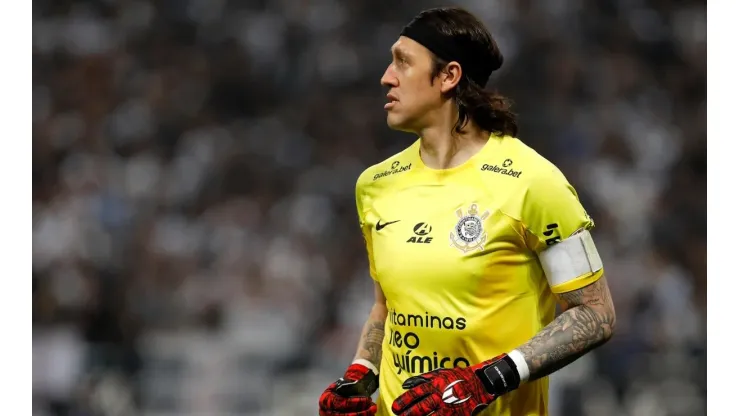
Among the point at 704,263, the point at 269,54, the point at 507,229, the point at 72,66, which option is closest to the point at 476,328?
the point at 507,229

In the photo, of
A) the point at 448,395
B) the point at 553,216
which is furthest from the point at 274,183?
the point at 448,395

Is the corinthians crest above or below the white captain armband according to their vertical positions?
above

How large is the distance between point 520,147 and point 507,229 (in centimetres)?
30

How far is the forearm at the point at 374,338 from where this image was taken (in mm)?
3281

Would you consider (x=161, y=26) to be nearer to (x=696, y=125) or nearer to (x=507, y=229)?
(x=696, y=125)

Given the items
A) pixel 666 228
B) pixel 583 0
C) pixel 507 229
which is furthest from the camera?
pixel 583 0

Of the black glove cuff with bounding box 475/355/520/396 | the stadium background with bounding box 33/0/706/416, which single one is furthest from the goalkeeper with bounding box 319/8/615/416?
the stadium background with bounding box 33/0/706/416

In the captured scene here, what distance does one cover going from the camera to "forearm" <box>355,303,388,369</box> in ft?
10.8

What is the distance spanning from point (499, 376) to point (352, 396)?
0.64 meters

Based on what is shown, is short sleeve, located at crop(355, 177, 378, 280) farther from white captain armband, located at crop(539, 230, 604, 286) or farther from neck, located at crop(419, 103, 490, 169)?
white captain armband, located at crop(539, 230, 604, 286)

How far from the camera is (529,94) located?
636 cm

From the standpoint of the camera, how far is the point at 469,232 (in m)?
2.87

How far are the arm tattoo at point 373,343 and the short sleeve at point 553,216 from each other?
0.74 metres

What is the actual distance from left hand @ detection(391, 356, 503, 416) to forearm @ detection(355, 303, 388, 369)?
57cm
